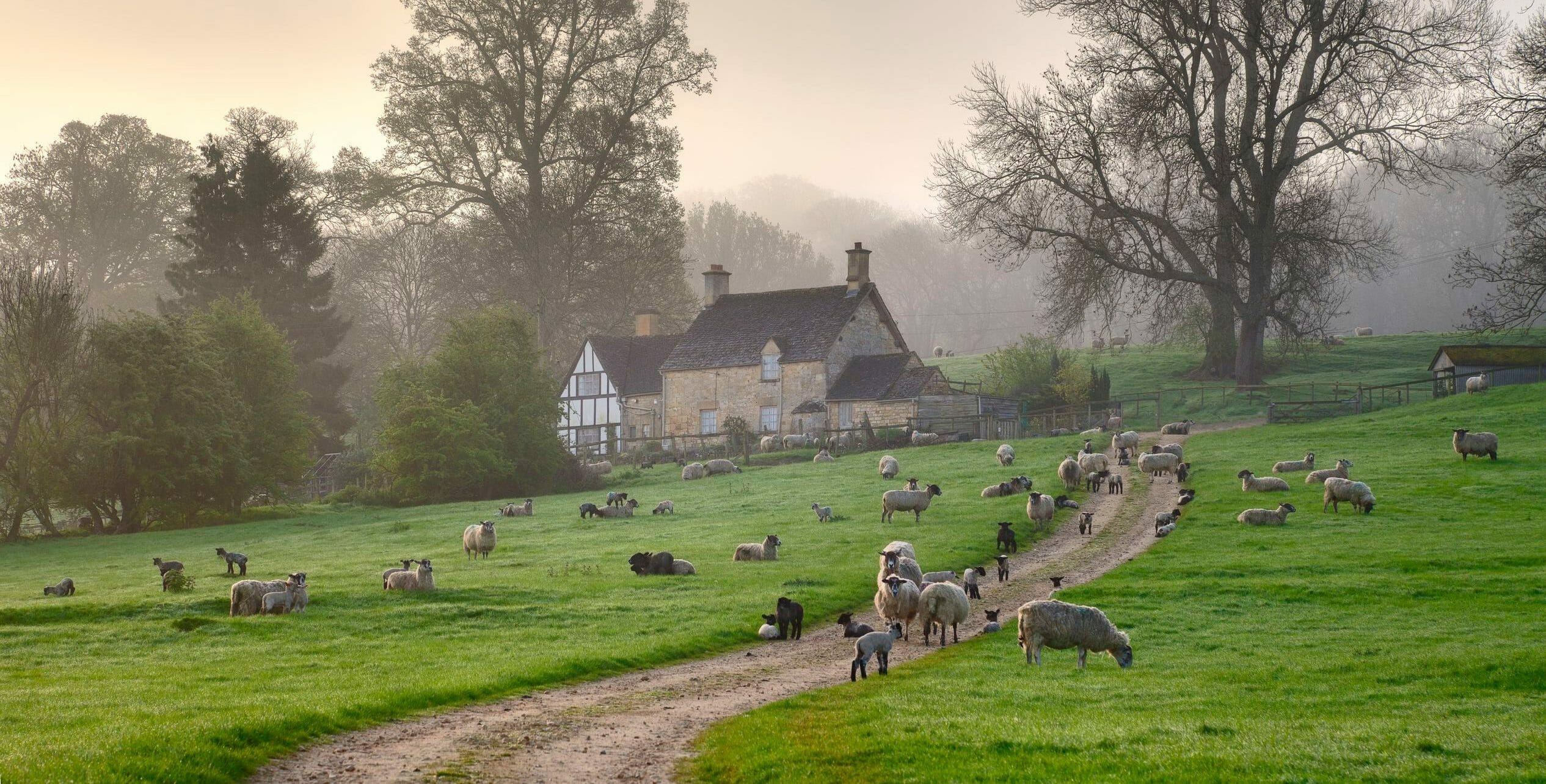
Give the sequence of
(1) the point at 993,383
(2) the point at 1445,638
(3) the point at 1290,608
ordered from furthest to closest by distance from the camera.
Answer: (1) the point at 993,383
(3) the point at 1290,608
(2) the point at 1445,638

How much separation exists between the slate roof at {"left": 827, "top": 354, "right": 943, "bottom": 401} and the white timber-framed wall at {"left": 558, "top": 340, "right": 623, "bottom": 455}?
17.1 meters

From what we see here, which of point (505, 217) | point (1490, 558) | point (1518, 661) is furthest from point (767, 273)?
point (1518, 661)

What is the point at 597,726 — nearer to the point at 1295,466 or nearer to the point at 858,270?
the point at 1295,466

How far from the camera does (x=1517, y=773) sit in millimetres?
9555

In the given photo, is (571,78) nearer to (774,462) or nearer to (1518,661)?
(774,462)

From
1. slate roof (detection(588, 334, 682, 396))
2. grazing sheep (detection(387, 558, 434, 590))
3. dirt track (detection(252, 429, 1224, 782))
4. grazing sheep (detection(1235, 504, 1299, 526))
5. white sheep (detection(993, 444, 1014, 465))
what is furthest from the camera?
slate roof (detection(588, 334, 682, 396))

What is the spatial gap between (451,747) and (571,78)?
6641 cm

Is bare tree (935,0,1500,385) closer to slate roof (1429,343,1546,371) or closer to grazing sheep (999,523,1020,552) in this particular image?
slate roof (1429,343,1546,371)

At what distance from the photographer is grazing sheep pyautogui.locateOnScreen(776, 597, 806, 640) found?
69.9 ft

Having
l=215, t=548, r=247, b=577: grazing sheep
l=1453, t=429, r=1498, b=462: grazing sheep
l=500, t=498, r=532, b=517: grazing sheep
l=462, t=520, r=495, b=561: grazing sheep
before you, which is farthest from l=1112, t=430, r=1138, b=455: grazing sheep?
l=215, t=548, r=247, b=577: grazing sheep

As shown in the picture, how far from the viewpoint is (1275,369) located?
7488 centimetres

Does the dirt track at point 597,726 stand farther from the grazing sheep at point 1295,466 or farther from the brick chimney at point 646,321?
the brick chimney at point 646,321

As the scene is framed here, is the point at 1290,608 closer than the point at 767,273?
Yes

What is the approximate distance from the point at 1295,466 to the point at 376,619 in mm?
30272
